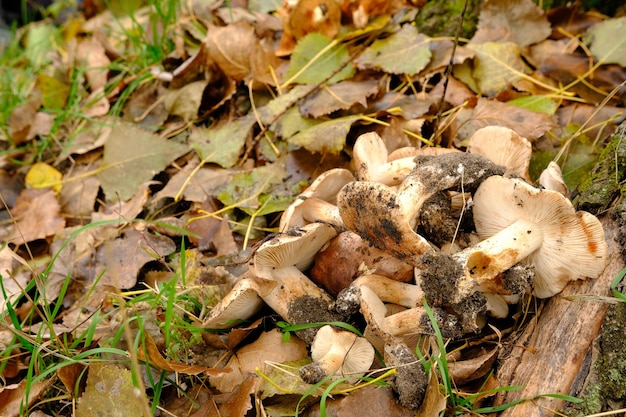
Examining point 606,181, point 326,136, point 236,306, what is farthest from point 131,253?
point 606,181

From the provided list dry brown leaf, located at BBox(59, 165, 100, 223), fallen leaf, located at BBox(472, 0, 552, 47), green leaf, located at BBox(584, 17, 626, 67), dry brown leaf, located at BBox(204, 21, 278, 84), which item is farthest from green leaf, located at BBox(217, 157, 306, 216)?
green leaf, located at BBox(584, 17, 626, 67)

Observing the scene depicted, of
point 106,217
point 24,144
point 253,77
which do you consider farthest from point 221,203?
point 24,144

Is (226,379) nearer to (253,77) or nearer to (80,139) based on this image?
(253,77)

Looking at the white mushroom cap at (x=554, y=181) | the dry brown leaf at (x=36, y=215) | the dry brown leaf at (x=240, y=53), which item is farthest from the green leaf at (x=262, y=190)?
the white mushroom cap at (x=554, y=181)

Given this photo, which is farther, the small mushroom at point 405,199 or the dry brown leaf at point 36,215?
the dry brown leaf at point 36,215

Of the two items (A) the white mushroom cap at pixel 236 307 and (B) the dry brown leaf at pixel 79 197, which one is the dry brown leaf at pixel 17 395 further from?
(B) the dry brown leaf at pixel 79 197
